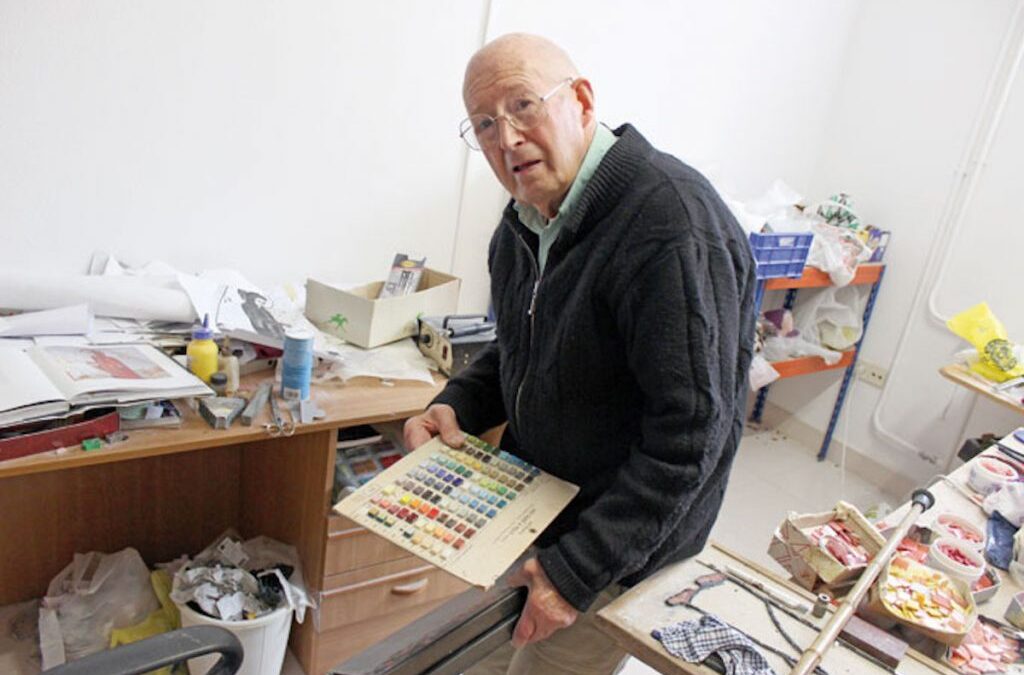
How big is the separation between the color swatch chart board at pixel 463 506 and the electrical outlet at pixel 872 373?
2.72 metres

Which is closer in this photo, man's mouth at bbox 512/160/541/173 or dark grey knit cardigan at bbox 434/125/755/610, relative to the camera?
dark grey knit cardigan at bbox 434/125/755/610

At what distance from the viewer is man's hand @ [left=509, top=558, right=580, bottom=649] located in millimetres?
932

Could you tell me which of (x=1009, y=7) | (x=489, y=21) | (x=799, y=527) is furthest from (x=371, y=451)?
(x=1009, y=7)

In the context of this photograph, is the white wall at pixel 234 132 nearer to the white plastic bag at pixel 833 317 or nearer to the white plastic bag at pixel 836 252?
the white plastic bag at pixel 836 252

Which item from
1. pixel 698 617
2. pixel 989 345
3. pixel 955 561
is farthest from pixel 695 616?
pixel 989 345

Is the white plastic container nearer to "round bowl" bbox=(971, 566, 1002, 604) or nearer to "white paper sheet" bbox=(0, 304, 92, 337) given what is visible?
"round bowl" bbox=(971, 566, 1002, 604)

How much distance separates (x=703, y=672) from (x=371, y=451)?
1071 millimetres

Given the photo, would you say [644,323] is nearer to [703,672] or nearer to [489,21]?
[703,672]

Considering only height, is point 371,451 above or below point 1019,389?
below

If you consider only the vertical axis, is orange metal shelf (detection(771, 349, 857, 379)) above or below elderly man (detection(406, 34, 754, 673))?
below

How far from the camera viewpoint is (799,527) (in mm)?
1275

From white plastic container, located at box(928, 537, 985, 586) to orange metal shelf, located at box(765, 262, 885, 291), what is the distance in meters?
1.51

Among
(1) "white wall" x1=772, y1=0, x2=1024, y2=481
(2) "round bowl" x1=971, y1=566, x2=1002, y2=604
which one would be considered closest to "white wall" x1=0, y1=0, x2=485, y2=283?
(2) "round bowl" x1=971, y1=566, x2=1002, y2=604

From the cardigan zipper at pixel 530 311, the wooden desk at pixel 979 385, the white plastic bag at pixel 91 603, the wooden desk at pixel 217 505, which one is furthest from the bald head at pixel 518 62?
the wooden desk at pixel 979 385
